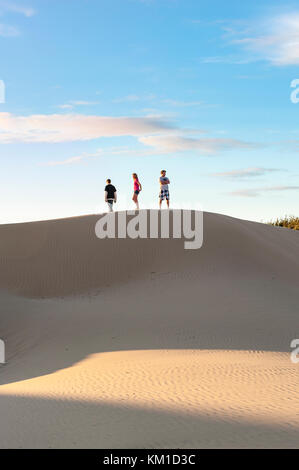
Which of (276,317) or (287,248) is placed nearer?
(276,317)

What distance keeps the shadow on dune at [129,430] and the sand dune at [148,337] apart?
0.02 metres

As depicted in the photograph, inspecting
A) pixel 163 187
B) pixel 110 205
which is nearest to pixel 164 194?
pixel 163 187

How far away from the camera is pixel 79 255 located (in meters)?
19.7

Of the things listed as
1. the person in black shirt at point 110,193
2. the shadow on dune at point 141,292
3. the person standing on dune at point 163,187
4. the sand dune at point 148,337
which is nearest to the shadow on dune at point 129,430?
the sand dune at point 148,337

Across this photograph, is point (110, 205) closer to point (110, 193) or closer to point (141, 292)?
point (110, 193)

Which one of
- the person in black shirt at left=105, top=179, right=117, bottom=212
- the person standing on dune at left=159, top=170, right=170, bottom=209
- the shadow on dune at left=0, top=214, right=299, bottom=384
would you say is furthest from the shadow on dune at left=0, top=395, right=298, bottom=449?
the person in black shirt at left=105, top=179, right=117, bottom=212

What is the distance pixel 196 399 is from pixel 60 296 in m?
11.7

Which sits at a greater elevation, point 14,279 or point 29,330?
point 14,279

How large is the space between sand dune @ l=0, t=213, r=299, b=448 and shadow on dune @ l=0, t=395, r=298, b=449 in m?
0.02

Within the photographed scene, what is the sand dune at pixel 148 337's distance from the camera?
556 centimetres

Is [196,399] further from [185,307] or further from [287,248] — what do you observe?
[287,248]

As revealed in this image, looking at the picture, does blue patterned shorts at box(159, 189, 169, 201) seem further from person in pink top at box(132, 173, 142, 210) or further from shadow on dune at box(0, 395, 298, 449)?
shadow on dune at box(0, 395, 298, 449)

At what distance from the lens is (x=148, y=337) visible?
1247 cm
